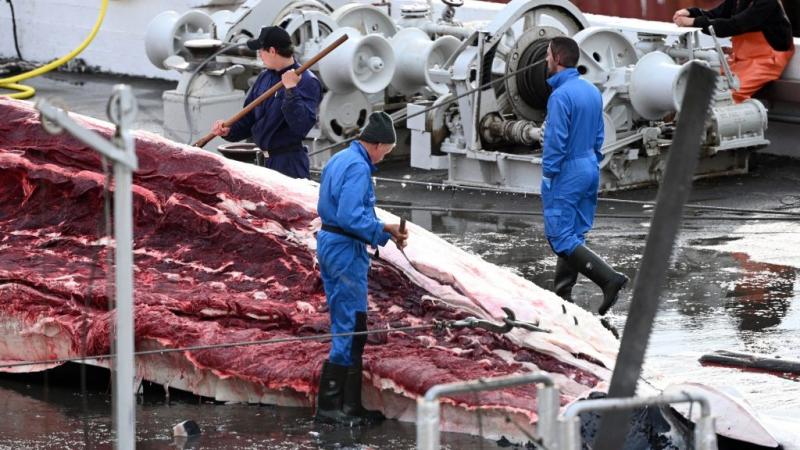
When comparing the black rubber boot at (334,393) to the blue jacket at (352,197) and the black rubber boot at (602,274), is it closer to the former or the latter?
the blue jacket at (352,197)

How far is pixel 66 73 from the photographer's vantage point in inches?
849

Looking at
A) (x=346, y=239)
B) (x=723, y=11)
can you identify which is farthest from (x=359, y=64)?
(x=346, y=239)

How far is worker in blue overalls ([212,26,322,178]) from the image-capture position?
9.79 metres

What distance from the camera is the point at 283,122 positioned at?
395 inches

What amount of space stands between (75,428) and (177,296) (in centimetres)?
94

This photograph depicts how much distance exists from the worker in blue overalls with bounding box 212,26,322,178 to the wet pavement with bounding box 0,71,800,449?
5.93ft

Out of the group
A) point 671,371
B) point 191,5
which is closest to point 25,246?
point 671,371

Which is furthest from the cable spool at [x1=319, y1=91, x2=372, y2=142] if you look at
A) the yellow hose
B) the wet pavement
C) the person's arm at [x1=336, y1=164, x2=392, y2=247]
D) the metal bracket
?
the metal bracket

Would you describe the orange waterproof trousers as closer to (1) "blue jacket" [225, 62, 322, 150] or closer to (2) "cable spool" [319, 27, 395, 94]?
(2) "cable spool" [319, 27, 395, 94]

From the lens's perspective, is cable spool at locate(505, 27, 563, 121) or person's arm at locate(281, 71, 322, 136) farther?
cable spool at locate(505, 27, 563, 121)

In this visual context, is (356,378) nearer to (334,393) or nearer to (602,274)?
(334,393)

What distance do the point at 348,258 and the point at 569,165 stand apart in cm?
249

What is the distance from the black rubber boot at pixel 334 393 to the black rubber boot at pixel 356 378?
0.02 meters

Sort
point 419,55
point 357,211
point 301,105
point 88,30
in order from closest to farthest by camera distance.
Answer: point 357,211 < point 301,105 < point 419,55 < point 88,30
